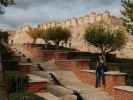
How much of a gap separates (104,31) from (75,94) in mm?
13215

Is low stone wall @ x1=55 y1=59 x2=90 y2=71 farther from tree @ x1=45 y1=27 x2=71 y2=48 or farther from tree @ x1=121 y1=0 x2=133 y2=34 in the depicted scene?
tree @ x1=45 y1=27 x2=71 y2=48

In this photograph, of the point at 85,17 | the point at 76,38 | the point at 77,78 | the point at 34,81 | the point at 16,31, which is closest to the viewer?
the point at 34,81

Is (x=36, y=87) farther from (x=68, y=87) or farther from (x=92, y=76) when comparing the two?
(x=92, y=76)

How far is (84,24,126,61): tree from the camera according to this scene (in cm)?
3019

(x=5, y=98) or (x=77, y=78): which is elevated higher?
(x=5, y=98)

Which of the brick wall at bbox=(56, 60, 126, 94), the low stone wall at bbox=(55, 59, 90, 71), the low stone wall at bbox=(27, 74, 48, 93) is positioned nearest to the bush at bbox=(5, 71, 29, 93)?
the low stone wall at bbox=(27, 74, 48, 93)

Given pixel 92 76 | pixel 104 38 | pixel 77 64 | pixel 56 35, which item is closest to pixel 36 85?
pixel 92 76

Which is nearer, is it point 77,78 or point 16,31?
point 77,78

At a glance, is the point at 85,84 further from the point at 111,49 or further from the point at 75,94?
the point at 111,49

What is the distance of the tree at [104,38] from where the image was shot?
1188 inches

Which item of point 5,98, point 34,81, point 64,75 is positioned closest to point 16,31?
point 64,75

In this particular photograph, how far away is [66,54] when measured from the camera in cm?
2852

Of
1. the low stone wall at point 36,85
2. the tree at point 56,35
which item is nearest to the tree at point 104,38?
the tree at point 56,35

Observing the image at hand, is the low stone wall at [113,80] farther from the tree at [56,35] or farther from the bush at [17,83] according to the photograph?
the tree at [56,35]
